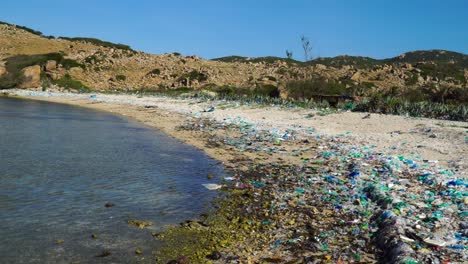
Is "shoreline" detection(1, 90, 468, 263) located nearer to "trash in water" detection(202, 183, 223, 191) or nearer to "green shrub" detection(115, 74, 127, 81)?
"trash in water" detection(202, 183, 223, 191)

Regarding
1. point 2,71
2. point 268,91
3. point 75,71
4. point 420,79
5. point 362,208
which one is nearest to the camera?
point 362,208

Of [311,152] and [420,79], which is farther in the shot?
[420,79]

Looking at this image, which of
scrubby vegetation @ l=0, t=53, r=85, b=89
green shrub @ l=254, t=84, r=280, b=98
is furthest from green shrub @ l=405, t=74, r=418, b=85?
scrubby vegetation @ l=0, t=53, r=85, b=89

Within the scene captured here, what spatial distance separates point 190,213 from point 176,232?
86 centimetres

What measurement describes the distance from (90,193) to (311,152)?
20.7 feet

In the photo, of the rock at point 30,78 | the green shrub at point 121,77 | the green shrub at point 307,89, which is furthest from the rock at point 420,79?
the rock at point 30,78

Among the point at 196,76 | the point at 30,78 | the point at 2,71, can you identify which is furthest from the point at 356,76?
the point at 2,71

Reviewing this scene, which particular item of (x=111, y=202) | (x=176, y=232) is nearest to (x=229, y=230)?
(x=176, y=232)

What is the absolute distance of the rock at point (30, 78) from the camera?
42.8 metres

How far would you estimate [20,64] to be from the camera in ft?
160

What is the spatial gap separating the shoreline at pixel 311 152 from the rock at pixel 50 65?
30.7m

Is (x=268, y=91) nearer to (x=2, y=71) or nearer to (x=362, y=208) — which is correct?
(x=362, y=208)

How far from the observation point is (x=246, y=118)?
A: 63.4ft

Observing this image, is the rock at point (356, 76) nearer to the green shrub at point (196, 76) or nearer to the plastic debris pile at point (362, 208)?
the green shrub at point (196, 76)
